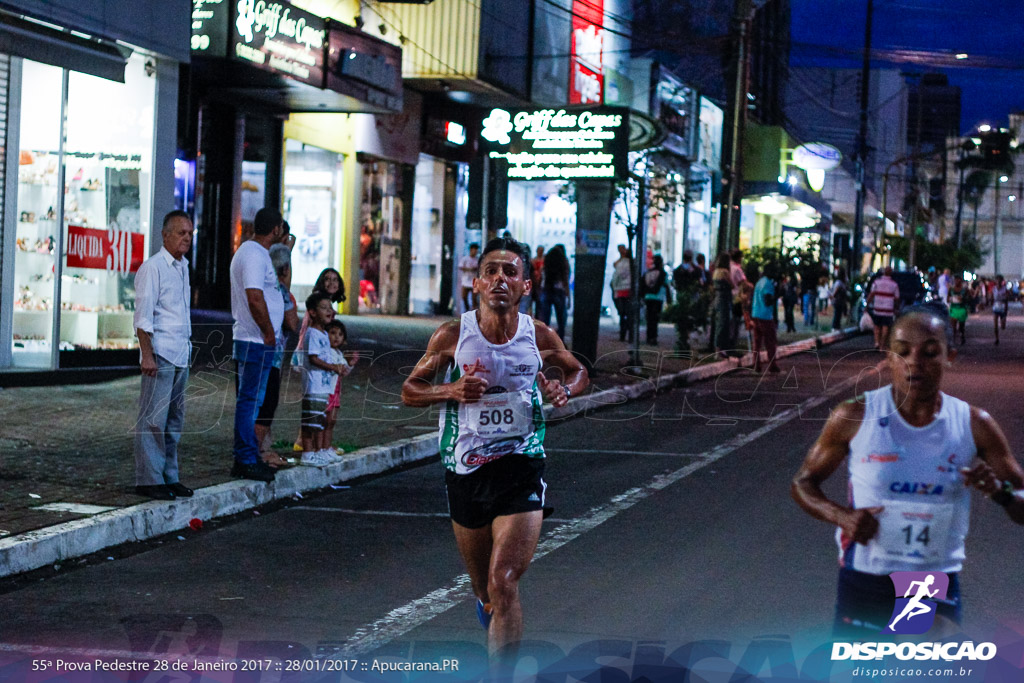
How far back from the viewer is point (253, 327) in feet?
31.9

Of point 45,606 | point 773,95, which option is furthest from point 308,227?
point 773,95

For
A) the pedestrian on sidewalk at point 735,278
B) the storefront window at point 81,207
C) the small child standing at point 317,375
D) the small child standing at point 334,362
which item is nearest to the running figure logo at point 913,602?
the small child standing at point 317,375

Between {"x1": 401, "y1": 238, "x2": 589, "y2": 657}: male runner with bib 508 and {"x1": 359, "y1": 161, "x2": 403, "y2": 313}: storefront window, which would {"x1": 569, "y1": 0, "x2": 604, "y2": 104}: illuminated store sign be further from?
{"x1": 401, "y1": 238, "x2": 589, "y2": 657}: male runner with bib 508

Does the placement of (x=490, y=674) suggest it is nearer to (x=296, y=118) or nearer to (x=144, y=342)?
(x=144, y=342)

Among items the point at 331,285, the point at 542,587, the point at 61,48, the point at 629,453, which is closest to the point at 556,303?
the point at 629,453

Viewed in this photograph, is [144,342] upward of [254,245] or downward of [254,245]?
downward

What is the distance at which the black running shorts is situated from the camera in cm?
520

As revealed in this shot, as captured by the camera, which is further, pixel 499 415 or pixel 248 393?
pixel 248 393

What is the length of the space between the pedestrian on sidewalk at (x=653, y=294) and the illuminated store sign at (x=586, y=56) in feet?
22.9

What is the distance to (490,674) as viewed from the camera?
5008 millimetres

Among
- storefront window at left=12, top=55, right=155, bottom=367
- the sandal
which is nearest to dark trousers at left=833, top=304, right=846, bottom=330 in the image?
storefront window at left=12, top=55, right=155, bottom=367

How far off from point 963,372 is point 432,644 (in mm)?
19064

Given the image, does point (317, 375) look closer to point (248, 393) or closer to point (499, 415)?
point (248, 393)

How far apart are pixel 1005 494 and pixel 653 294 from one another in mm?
23683
